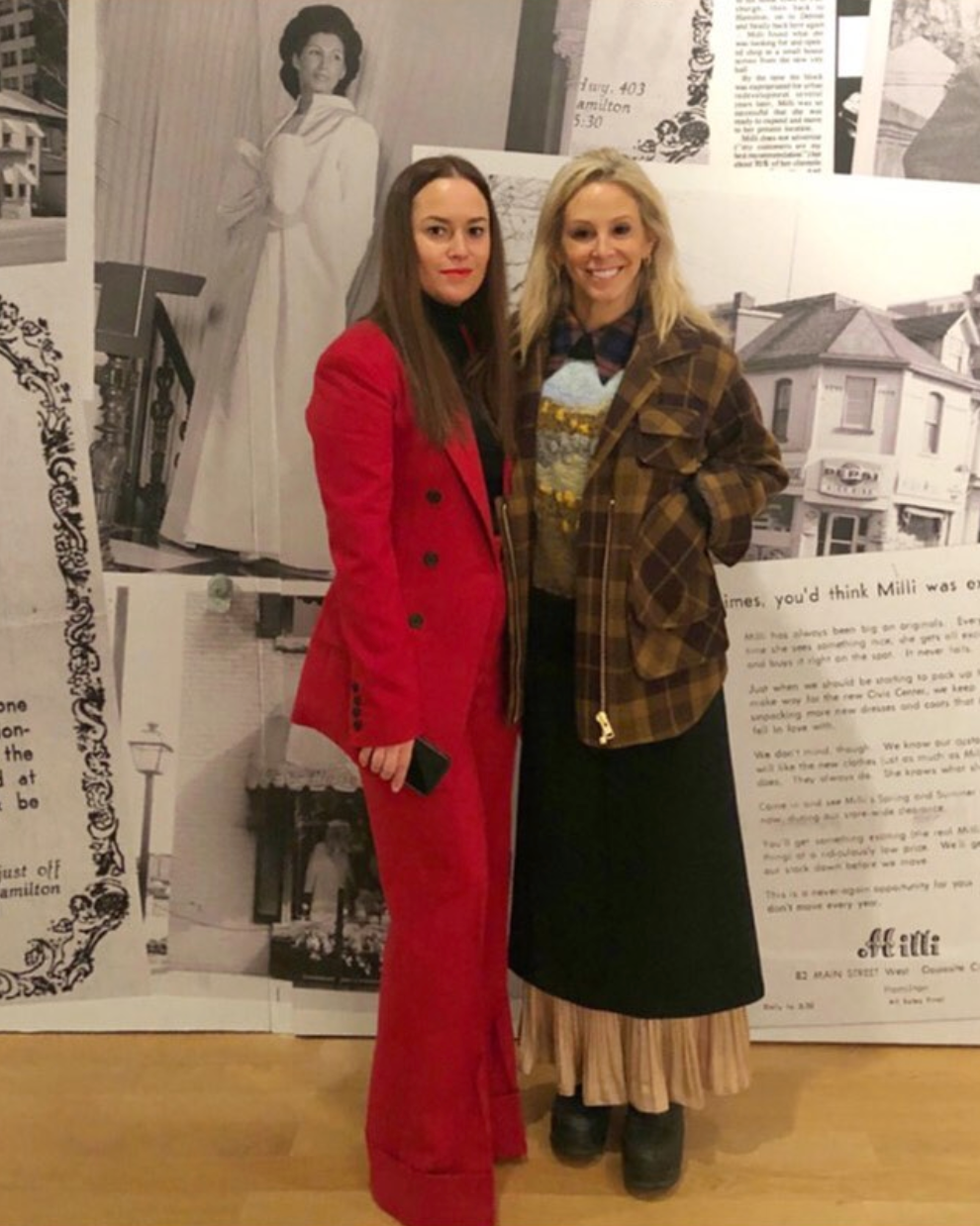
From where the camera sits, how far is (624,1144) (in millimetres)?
1673

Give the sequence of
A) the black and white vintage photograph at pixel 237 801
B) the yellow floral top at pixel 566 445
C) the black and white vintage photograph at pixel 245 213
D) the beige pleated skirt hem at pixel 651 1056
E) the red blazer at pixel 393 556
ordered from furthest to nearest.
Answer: the black and white vintage photograph at pixel 237 801 → the black and white vintage photograph at pixel 245 213 → the beige pleated skirt hem at pixel 651 1056 → the yellow floral top at pixel 566 445 → the red blazer at pixel 393 556

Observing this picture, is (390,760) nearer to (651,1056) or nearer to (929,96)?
(651,1056)

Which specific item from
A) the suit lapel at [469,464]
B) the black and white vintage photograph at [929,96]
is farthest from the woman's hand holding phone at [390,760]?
the black and white vintage photograph at [929,96]

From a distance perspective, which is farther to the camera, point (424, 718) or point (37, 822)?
point (37, 822)

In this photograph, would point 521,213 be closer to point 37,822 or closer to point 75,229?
point 75,229

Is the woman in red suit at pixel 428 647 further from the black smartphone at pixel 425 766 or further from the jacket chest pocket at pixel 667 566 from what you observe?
the jacket chest pocket at pixel 667 566

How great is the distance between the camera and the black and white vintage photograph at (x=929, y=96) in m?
1.79

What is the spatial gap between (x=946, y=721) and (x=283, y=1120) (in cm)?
130

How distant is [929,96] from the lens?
180 centimetres

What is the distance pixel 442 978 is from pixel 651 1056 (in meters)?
0.34

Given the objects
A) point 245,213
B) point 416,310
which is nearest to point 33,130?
point 245,213

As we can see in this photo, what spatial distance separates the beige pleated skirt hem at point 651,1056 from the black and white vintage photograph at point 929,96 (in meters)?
1.38

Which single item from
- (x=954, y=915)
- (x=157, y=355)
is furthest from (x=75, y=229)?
(x=954, y=915)

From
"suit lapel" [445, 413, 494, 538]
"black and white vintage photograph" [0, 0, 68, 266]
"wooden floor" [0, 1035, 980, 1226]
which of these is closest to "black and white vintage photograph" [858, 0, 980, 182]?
"suit lapel" [445, 413, 494, 538]
